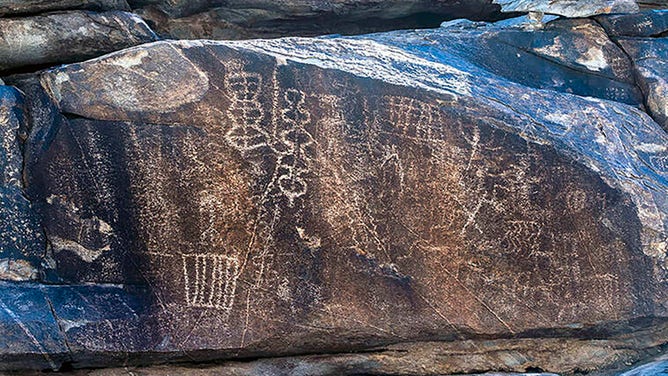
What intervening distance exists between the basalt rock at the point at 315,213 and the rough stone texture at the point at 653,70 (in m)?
0.79

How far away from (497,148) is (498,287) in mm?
740

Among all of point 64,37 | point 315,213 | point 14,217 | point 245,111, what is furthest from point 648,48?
point 14,217

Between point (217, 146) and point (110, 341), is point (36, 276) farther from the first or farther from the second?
point (217, 146)

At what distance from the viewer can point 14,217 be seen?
330 cm

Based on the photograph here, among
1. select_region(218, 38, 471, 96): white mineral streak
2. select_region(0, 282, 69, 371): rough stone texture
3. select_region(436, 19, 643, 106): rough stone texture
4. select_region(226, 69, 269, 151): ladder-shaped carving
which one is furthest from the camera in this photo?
select_region(436, 19, 643, 106): rough stone texture

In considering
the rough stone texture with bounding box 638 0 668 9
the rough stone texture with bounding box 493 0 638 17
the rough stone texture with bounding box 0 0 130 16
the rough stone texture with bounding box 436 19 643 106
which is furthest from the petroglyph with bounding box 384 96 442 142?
the rough stone texture with bounding box 638 0 668 9

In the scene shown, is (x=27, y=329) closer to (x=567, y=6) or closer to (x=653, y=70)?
(x=567, y=6)

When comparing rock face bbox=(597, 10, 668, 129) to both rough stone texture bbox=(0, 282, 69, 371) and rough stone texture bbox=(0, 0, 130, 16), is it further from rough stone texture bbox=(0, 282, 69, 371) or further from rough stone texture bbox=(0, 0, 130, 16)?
rough stone texture bbox=(0, 282, 69, 371)

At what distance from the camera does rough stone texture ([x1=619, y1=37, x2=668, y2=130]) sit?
415cm

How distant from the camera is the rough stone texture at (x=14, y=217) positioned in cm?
329

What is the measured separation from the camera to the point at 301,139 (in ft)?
11.2

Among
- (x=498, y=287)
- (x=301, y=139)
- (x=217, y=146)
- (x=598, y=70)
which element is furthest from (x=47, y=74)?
(x=598, y=70)

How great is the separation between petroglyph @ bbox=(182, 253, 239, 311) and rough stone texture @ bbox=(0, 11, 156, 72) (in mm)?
1340

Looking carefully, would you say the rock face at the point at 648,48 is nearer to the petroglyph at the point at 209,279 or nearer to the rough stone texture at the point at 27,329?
the petroglyph at the point at 209,279
